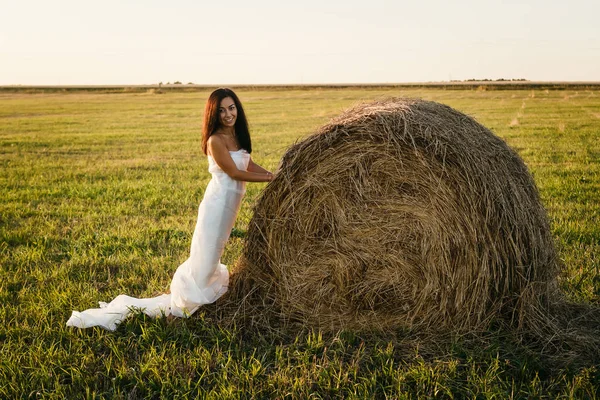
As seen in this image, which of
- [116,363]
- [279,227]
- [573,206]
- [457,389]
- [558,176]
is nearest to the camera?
[457,389]

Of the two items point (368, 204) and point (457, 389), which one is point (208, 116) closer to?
point (368, 204)

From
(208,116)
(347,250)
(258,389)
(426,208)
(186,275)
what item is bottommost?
(258,389)

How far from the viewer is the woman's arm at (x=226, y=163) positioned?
4.48 m

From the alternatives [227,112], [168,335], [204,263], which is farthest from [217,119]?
[168,335]

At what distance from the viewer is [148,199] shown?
8.84 meters

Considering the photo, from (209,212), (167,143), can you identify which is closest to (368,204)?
(209,212)

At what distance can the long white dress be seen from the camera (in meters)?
4.51

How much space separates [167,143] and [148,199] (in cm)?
891

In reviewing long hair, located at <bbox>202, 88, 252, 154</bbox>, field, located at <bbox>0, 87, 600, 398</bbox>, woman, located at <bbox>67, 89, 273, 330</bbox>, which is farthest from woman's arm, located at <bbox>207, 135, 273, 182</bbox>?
field, located at <bbox>0, 87, 600, 398</bbox>

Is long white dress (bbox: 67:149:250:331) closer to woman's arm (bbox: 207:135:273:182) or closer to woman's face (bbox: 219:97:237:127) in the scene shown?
woman's arm (bbox: 207:135:273:182)

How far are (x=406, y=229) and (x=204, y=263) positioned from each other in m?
1.78

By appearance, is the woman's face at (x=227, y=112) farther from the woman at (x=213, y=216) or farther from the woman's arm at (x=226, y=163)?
the woman's arm at (x=226, y=163)

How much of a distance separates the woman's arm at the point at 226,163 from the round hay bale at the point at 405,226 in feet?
0.64

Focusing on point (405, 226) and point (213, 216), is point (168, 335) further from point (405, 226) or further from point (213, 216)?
point (405, 226)
